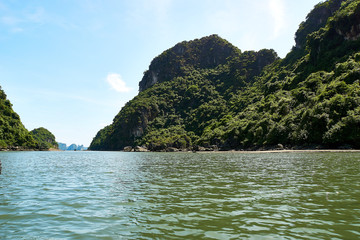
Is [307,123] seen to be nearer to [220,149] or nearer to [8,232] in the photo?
[220,149]

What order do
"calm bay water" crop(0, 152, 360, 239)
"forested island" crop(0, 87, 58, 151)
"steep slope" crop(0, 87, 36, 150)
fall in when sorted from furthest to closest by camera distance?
"steep slope" crop(0, 87, 36, 150) → "forested island" crop(0, 87, 58, 151) → "calm bay water" crop(0, 152, 360, 239)

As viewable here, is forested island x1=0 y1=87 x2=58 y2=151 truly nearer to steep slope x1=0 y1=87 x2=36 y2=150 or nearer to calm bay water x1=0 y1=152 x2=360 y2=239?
steep slope x1=0 y1=87 x2=36 y2=150

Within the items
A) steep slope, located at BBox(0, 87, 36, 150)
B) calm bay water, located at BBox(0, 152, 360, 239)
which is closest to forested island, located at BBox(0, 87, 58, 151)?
steep slope, located at BBox(0, 87, 36, 150)

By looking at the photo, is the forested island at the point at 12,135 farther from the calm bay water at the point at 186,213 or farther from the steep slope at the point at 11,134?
the calm bay water at the point at 186,213

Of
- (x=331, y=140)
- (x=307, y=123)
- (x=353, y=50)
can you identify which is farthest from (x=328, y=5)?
(x=331, y=140)

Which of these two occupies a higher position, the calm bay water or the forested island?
the forested island

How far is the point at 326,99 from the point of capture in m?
89.6

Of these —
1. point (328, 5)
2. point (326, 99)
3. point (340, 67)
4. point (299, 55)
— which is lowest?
point (326, 99)

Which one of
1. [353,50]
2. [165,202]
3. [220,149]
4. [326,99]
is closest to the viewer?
[165,202]

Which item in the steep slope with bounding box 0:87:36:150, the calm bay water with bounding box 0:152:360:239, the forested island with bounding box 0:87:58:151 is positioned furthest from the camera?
the steep slope with bounding box 0:87:36:150

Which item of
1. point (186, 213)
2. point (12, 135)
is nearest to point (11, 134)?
point (12, 135)

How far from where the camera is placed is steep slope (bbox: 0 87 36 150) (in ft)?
543

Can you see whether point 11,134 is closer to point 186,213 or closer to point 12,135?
point 12,135

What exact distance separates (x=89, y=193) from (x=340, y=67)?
11603cm
